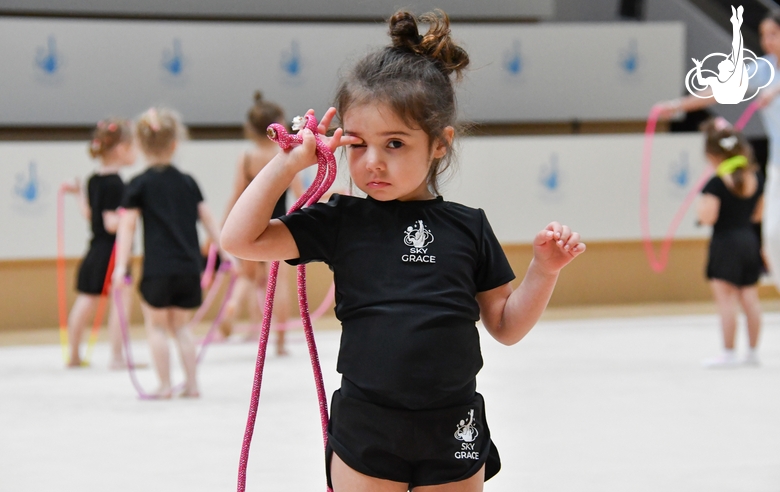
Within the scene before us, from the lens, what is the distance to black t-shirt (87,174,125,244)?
460cm

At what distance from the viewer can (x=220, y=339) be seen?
17.9 feet

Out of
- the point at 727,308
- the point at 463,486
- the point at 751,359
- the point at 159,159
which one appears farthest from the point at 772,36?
the point at 463,486

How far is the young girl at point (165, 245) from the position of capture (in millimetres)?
3664

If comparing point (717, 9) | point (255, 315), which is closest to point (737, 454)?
point (255, 315)

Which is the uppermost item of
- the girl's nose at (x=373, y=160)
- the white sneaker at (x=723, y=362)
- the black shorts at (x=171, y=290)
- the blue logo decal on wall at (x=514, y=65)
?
the blue logo decal on wall at (x=514, y=65)

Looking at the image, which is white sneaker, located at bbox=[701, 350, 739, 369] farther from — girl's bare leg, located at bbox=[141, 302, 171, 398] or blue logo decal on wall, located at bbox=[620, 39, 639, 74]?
blue logo decal on wall, located at bbox=[620, 39, 639, 74]

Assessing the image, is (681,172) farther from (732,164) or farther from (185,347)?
(185,347)

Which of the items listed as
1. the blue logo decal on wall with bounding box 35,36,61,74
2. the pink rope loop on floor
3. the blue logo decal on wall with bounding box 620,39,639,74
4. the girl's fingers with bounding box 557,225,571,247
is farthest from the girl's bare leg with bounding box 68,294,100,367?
the blue logo decal on wall with bounding box 620,39,639,74

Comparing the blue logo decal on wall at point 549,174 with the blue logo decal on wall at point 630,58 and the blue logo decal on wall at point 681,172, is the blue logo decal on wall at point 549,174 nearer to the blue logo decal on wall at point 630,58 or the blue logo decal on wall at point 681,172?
the blue logo decal on wall at point 681,172

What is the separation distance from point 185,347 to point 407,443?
2.45 m

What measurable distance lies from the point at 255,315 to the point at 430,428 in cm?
407

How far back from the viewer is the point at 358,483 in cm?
140

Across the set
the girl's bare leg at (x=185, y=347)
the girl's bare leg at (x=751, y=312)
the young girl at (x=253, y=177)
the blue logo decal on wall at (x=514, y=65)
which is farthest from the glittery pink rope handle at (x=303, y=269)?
the blue logo decal on wall at (x=514, y=65)

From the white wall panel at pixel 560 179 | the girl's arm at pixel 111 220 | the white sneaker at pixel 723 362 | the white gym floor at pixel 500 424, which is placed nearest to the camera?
the white gym floor at pixel 500 424
